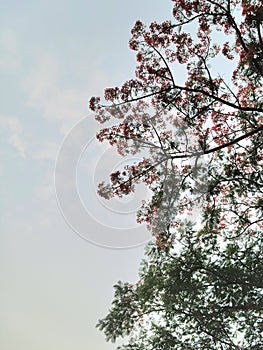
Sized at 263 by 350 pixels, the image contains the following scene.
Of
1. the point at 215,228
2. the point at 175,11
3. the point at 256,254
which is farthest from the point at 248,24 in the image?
the point at 256,254

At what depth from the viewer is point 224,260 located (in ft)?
22.7

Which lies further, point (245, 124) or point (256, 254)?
point (256, 254)

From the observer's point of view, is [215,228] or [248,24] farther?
[215,228]

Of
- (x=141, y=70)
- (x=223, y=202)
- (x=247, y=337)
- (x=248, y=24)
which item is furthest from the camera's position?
(x=247, y=337)

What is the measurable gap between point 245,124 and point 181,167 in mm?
1269

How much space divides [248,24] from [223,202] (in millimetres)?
2918

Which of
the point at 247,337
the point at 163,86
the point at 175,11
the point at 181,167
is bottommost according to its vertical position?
the point at 247,337

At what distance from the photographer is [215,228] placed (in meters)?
6.90

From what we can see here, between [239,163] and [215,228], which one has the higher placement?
[239,163]

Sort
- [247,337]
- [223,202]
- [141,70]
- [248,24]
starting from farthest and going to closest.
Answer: [247,337], [223,202], [141,70], [248,24]

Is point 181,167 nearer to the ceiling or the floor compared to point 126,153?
nearer to the floor

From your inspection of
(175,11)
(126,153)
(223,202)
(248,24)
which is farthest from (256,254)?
(175,11)

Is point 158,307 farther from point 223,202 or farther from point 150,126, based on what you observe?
point 150,126

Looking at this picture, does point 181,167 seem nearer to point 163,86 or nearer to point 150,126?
point 150,126
